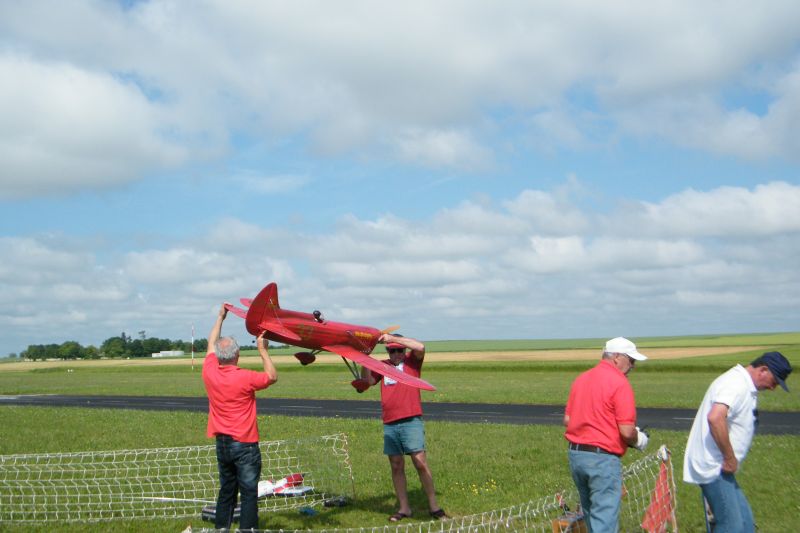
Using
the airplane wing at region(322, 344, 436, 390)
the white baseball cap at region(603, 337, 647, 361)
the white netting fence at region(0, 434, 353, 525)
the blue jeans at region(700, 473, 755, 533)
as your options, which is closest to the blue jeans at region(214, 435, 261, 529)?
the airplane wing at region(322, 344, 436, 390)

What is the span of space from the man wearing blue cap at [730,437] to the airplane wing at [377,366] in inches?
97.2

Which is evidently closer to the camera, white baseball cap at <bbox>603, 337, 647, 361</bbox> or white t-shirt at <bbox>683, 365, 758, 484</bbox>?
white t-shirt at <bbox>683, 365, 758, 484</bbox>

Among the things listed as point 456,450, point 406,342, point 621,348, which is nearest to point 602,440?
point 621,348

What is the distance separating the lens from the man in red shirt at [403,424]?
870 centimetres

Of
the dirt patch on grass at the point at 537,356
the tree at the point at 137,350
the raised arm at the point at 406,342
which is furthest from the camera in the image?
the tree at the point at 137,350

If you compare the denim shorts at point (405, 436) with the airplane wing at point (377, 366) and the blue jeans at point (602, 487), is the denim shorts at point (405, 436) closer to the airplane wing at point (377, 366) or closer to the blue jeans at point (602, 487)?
the airplane wing at point (377, 366)

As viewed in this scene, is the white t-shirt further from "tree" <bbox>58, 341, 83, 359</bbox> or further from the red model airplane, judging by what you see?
"tree" <bbox>58, 341, 83, 359</bbox>

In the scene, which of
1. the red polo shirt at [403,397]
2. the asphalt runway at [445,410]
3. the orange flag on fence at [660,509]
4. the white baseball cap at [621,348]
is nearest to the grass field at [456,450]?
the orange flag on fence at [660,509]

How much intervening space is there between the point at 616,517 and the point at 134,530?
570cm

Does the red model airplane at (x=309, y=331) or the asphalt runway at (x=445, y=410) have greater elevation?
the red model airplane at (x=309, y=331)

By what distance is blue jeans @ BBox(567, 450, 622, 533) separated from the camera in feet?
19.7

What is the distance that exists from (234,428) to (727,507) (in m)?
4.64

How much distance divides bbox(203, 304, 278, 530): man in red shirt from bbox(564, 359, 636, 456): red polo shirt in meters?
3.08

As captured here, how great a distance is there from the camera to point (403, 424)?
877 centimetres
